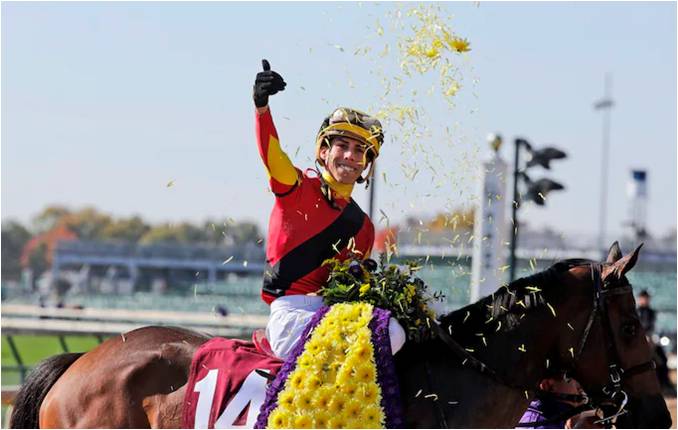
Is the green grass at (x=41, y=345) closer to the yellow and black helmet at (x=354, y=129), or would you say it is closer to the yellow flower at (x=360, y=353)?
the yellow and black helmet at (x=354, y=129)

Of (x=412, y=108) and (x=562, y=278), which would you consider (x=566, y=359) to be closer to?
(x=562, y=278)

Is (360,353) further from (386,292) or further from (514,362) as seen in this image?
(514,362)

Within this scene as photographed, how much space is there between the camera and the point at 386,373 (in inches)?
225

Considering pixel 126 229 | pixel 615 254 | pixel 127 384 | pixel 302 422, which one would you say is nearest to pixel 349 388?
pixel 302 422

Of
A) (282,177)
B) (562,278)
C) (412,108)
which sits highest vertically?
(412,108)

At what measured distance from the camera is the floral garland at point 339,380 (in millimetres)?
5629

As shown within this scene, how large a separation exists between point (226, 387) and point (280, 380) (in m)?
0.32

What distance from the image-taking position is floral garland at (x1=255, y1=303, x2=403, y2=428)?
5629mm

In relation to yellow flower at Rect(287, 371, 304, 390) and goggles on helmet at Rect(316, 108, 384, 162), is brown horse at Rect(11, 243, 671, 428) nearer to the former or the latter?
yellow flower at Rect(287, 371, 304, 390)

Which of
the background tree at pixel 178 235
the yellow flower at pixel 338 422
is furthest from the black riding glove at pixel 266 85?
the background tree at pixel 178 235

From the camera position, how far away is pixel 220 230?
6578 mm

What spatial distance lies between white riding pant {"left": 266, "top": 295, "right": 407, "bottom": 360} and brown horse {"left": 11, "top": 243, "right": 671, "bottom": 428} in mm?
196

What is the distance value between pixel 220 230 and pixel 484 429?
1.86m

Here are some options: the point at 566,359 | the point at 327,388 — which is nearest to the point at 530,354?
the point at 566,359
